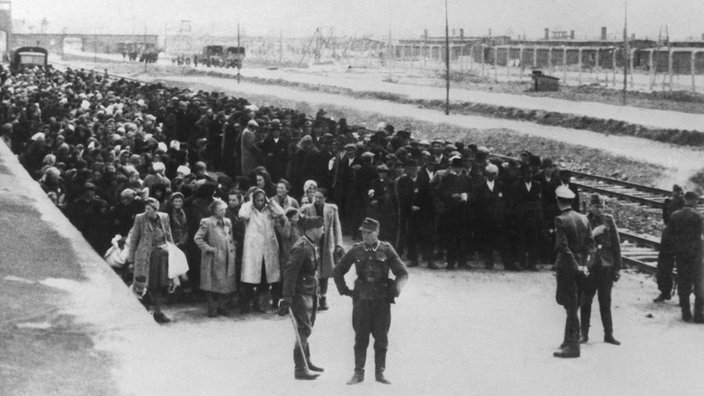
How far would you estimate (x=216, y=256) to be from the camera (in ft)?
31.0

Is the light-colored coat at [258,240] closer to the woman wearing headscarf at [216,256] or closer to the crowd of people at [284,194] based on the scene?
the crowd of people at [284,194]

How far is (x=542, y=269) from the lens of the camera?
12266mm

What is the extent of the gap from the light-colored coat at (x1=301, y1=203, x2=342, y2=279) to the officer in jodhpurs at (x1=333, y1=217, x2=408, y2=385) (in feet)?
8.38

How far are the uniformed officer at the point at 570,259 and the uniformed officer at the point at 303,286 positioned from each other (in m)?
2.27

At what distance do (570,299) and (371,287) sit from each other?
2.10 metres

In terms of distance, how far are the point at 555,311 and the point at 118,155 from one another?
690 centimetres

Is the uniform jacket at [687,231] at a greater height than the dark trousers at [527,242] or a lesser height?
greater

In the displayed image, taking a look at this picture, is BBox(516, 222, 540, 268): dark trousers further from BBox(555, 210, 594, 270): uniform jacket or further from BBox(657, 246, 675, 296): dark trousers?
BBox(555, 210, 594, 270): uniform jacket

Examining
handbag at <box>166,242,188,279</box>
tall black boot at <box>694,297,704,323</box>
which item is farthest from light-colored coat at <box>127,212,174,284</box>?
tall black boot at <box>694,297,704,323</box>

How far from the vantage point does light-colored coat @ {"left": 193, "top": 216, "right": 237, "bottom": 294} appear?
9344mm

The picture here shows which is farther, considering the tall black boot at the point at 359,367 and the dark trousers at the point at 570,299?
the dark trousers at the point at 570,299

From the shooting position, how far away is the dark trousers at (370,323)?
23.1ft

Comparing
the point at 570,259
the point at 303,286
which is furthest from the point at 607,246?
the point at 303,286

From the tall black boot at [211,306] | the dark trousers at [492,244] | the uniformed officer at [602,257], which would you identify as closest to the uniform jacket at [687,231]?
the uniformed officer at [602,257]
